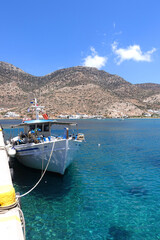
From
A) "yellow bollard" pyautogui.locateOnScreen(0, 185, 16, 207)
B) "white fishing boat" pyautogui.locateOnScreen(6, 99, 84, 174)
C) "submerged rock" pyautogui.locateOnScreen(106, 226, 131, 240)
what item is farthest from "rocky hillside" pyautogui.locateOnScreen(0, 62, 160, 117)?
"yellow bollard" pyautogui.locateOnScreen(0, 185, 16, 207)

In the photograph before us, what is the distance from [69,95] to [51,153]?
14840 cm

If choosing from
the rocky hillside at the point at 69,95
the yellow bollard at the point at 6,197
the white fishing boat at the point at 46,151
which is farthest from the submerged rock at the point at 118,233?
the rocky hillside at the point at 69,95

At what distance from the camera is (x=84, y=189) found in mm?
12484

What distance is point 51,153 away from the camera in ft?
43.2

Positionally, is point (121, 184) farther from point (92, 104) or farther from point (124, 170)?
point (92, 104)

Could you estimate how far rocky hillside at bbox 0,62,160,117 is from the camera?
150625 millimetres

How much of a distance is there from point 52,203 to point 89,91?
15776cm

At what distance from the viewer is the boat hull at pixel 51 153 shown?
1338cm

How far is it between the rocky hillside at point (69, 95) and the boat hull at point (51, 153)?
125 m

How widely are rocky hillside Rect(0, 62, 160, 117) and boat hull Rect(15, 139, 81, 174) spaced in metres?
125

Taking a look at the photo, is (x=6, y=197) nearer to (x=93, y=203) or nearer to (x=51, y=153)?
(x=93, y=203)

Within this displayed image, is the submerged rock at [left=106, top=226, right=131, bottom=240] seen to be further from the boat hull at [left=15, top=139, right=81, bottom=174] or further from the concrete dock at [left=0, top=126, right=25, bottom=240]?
the boat hull at [left=15, top=139, right=81, bottom=174]

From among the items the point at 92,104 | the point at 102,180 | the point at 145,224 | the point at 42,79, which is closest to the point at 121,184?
the point at 102,180

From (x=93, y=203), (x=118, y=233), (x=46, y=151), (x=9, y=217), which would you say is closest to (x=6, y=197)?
(x=9, y=217)
